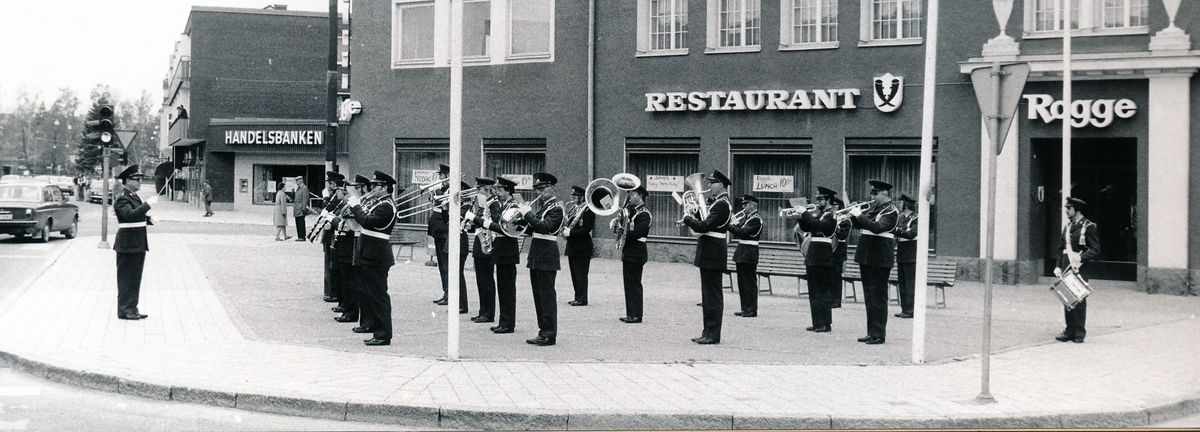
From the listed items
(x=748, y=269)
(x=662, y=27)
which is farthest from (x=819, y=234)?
(x=662, y=27)

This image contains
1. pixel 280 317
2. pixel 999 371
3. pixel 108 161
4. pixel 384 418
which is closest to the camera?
pixel 384 418

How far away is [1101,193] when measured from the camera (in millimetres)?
19719

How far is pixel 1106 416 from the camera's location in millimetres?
7965

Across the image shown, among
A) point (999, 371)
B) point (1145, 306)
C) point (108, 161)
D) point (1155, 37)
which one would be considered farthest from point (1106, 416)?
point (108, 161)

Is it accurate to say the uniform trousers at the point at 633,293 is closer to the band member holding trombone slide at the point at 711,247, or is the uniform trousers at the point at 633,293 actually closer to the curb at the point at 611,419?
the band member holding trombone slide at the point at 711,247

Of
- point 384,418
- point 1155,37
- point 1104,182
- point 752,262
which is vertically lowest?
point 384,418

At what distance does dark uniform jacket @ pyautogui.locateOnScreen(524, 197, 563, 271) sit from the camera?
11469mm

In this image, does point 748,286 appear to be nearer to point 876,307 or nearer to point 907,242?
point 907,242

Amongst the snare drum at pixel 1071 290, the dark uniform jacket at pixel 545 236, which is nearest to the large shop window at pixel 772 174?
the snare drum at pixel 1071 290

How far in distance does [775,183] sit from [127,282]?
12.9 meters

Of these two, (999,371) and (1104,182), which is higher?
(1104,182)

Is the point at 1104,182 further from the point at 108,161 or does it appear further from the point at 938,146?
the point at 108,161

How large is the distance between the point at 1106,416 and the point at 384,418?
211 inches

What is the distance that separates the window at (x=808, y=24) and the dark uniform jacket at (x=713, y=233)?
9.98m
